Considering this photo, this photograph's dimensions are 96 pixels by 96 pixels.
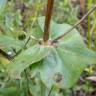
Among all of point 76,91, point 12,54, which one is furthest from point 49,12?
point 76,91

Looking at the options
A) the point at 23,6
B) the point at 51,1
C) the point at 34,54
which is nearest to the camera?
the point at 51,1

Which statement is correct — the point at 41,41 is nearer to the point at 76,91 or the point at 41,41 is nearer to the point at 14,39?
the point at 14,39

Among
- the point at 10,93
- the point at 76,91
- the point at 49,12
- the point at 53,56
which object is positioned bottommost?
the point at 76,91
